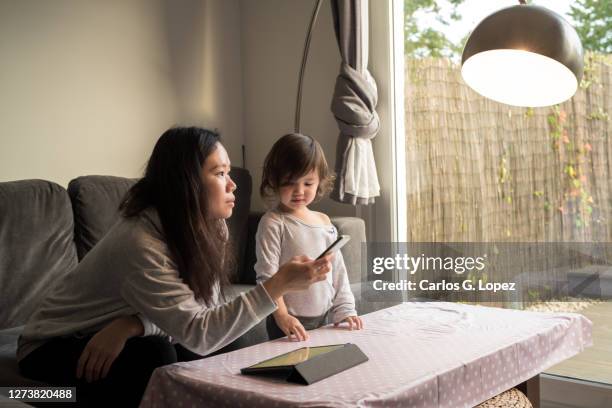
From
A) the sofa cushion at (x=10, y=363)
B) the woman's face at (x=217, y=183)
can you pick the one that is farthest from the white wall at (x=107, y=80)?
the woman's face at (x=217, y=183)

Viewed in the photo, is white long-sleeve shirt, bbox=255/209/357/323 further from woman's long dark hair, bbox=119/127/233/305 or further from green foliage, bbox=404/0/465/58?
green foliage, bbox=404/0/465/58

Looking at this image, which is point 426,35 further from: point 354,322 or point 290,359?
point 290,359

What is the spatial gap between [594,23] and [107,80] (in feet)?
7.14

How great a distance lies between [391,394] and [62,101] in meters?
2.36

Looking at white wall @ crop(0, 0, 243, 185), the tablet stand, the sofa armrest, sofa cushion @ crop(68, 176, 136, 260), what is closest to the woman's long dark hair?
the tablet stand

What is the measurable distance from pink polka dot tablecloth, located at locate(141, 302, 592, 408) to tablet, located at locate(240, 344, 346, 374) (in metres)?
0.03

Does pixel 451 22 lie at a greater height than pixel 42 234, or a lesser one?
greater

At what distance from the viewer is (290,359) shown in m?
1.56

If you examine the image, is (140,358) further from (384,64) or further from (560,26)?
(384,64)

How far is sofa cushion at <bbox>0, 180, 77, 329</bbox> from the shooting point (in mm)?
2480

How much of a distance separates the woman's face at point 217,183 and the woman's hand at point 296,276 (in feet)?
0.85

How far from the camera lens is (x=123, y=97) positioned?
11.3ft

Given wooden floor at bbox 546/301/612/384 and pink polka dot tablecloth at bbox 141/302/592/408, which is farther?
wooden floor at bbox 546/301/612/384

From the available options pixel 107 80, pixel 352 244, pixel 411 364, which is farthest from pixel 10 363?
pixel 107 80
